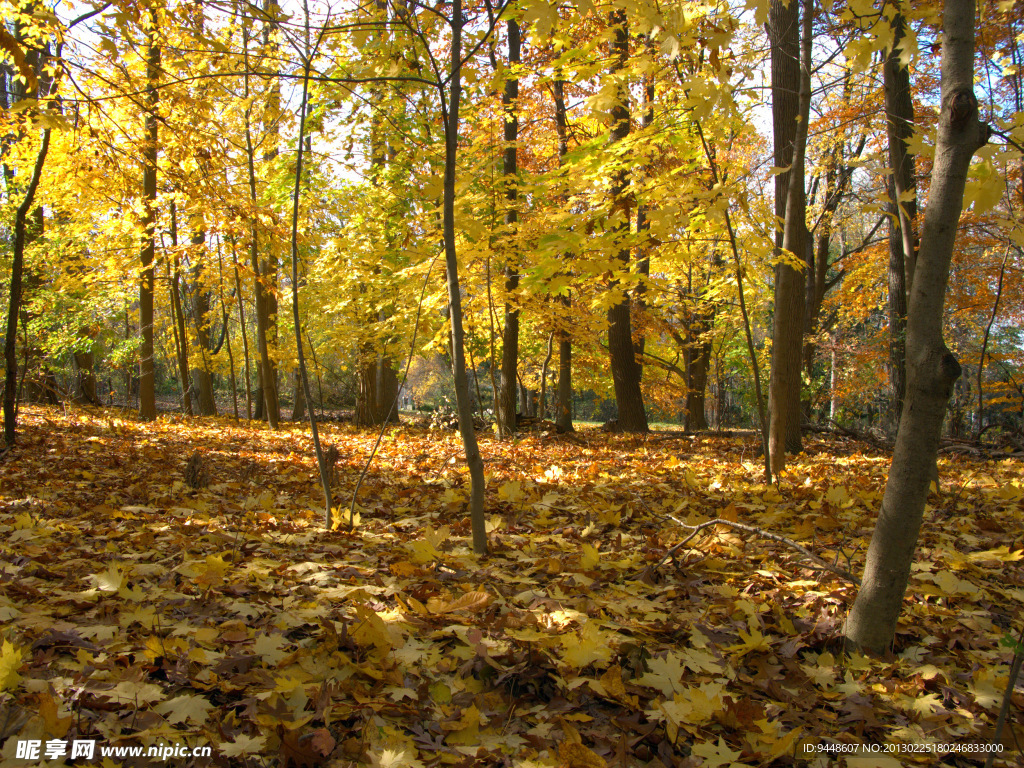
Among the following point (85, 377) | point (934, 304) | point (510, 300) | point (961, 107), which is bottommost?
point (934, 304)

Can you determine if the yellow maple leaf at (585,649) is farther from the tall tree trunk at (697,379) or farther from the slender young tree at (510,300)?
the tall tree trunk at (697,379)

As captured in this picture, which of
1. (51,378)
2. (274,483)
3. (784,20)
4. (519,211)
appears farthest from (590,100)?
(51,378)

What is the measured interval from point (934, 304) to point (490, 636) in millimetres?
1766

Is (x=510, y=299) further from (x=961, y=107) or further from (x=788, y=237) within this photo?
(x=961, y=107)

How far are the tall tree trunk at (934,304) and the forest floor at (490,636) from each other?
19.5 inches

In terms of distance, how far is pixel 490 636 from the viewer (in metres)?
1.90

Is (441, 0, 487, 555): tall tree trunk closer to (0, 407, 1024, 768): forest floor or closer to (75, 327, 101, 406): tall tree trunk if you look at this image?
(0, 407, 1024, 768): forest floor

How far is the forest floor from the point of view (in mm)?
1403

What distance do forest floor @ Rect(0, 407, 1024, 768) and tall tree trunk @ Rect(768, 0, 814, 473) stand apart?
110 cm

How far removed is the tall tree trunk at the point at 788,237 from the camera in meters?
4.09

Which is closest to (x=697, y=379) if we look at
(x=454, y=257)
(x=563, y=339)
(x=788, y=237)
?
(x=563, y=339)

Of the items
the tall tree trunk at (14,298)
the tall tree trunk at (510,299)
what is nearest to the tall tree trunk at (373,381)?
the tall tree trunk at (510,299)

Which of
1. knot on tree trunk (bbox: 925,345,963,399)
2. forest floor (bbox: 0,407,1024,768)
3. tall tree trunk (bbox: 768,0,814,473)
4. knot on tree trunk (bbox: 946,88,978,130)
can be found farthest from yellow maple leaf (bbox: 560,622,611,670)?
tall tree trunk (bbox: 768,0,814,473)

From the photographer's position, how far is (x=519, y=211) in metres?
8.31
